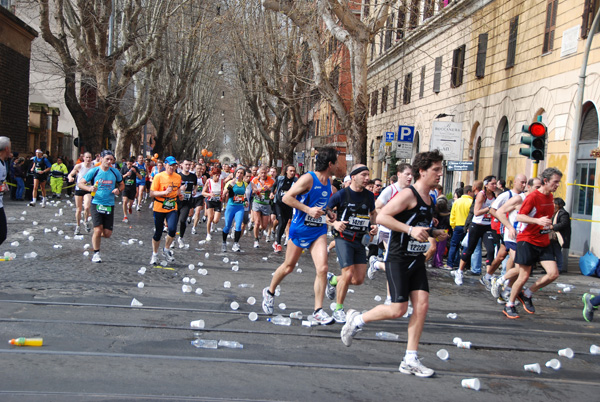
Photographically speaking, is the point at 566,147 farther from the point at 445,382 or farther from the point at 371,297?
the point at 445,382

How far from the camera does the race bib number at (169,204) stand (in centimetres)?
1071

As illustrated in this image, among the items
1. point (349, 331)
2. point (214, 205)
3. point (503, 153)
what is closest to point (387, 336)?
point (349, 331)

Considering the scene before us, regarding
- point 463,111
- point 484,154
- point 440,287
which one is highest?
point 463,111

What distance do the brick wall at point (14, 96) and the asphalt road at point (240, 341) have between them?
2180 centimetres

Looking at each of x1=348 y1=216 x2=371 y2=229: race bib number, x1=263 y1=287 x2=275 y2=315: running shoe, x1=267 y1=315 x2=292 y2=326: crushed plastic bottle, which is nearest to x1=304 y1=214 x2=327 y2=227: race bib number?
x1=348 y1=216 x2=371 y2=229: race bib number

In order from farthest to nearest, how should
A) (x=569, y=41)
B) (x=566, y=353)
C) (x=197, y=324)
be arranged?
(x=569, y=41)
(x=197, y=324)
(x=566, y=353)

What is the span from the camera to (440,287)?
35.5ft

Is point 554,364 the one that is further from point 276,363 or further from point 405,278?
point 276,363

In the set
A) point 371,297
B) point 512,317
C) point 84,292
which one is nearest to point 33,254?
point 84,292

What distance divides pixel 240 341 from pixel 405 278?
1.72 metres

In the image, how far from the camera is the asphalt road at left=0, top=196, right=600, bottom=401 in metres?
4.81

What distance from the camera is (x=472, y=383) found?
5.08 metres

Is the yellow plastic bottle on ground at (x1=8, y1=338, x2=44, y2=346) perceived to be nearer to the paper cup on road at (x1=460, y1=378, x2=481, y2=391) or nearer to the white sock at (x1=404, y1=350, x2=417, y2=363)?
the white sock at (x1=404, y1=350, x2=417, y2=363)

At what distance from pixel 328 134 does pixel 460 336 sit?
51.9m
